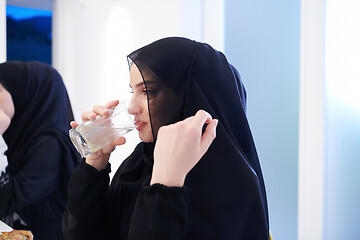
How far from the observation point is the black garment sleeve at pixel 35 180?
1.53 meters

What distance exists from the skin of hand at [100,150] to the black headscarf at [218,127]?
152 mm

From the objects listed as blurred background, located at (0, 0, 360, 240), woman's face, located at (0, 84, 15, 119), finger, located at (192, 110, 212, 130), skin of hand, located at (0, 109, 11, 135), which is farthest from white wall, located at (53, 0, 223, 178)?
finger, located at (192, 110, 212, 130)

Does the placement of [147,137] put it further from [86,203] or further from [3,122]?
[3,122]

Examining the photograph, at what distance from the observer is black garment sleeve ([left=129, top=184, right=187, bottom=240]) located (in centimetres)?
79

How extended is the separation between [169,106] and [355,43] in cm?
138

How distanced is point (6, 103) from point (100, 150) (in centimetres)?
82

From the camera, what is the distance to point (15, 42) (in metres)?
5.29

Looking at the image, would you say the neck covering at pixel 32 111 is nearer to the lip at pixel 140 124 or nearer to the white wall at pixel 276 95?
the lip at pixel 140 124

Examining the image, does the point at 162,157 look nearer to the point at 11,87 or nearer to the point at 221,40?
the point at 11,87

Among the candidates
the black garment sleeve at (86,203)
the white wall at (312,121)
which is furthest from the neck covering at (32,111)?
the white wall at (312,121)

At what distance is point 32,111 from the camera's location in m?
1.78

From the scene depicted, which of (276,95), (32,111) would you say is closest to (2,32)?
(32,111)

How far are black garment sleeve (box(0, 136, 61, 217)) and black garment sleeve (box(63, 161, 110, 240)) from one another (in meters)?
0.51

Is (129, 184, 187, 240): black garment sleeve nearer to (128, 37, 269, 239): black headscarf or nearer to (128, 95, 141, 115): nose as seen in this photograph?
(128, 37, 269, 239): black headscarf
